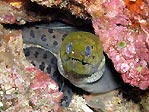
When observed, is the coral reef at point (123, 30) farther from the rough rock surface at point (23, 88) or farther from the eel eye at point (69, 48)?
the rough rock surface at point (23, 88)

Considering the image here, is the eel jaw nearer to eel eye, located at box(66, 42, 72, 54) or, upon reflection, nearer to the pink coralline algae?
eel eye, located at box(66, 42, 72, 54)

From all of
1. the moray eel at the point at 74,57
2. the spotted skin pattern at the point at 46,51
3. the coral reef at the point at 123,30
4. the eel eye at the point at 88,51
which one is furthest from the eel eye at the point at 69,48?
the spotted skin pattern at the point at 46,51

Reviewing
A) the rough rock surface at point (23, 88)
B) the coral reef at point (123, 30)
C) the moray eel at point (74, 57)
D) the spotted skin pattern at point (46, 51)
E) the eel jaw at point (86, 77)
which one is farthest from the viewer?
the spotted skin pattern at point (46, 51)

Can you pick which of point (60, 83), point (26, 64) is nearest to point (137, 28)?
point (26, 64)

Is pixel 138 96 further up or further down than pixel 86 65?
further down

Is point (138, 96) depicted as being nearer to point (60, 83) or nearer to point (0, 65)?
point (60, 83)

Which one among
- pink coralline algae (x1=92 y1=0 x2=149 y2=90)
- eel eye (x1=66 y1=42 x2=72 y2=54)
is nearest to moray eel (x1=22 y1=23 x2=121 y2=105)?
eel eye (x1=66 y1=42 x2=72 y2=54)

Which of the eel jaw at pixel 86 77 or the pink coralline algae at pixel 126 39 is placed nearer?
the pink coralline algae at pixel 126 39
